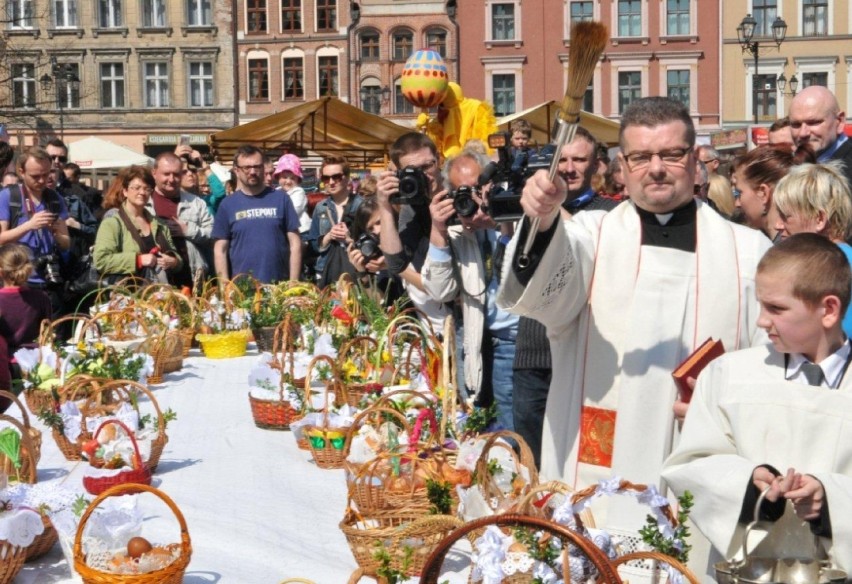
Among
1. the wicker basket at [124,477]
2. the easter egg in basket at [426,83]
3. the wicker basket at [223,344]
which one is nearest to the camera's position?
the wicker basket at [124,477]

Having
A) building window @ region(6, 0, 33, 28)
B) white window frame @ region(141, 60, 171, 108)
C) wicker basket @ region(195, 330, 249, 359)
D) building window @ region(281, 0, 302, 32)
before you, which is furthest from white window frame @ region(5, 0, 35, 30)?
wicker basket @ region(195, 330, 249, 359)

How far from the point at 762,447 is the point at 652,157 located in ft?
2.99

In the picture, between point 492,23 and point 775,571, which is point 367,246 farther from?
point 492,23

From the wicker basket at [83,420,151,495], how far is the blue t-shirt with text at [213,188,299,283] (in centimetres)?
387

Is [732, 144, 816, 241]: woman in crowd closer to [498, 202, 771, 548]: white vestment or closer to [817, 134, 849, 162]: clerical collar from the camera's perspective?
[817, 134, 849, 162]: clerical collar

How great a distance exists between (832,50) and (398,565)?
37.3m

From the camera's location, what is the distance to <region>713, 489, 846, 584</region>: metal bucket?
2.09 metres

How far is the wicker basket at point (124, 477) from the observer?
392cm

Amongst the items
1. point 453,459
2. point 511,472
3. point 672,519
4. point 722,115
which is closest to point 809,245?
point 672,519

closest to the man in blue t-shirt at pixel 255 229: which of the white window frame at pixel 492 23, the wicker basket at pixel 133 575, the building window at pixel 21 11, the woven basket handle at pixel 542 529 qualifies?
the wicker basket at pixel 133 575

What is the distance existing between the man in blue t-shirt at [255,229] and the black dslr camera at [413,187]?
11.5 ft

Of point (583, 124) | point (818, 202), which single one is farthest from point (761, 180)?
point (583, 124)

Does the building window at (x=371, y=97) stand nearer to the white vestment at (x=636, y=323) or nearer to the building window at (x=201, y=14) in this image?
the building window at (x=201, y=14)

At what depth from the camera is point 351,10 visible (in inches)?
1550
